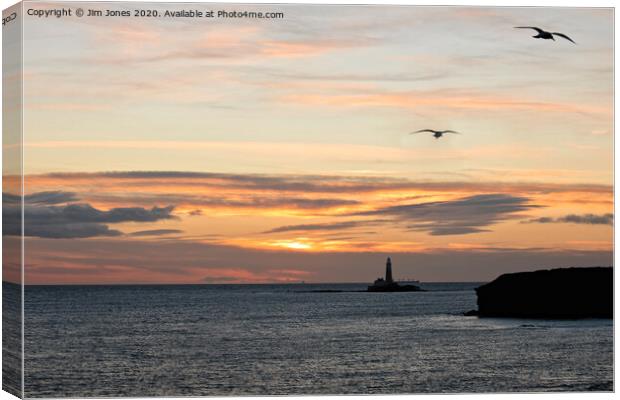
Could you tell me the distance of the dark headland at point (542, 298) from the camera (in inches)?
2862

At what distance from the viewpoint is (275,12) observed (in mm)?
38406

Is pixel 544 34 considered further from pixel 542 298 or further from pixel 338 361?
pixel 542 298

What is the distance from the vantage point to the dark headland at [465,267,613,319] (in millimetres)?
72688

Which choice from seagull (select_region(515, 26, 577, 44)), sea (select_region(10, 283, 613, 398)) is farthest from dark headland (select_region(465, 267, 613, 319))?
seagull (select_region(515, 26, 577, 44))

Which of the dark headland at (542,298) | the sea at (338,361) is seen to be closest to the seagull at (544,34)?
the sea at (338,361)

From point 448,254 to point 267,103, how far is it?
10.1 meters

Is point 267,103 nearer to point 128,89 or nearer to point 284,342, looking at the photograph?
point 128,89

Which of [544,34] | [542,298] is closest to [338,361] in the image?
[544,34]

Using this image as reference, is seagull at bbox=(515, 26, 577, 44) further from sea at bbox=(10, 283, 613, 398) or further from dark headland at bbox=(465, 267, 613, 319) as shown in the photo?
dark headland at bbox=(465, 267, 613, 319)

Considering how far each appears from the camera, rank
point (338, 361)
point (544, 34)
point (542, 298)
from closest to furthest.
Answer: point (544, 34) < point (338, 361) < point (542, 298)

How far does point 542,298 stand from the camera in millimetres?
82500

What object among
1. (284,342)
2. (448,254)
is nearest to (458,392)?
(448,254)

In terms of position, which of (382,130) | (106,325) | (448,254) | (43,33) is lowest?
(106,325)

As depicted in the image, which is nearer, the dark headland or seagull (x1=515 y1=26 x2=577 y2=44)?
seagull (x1=515 y1=26 x2=577 y2=44)
